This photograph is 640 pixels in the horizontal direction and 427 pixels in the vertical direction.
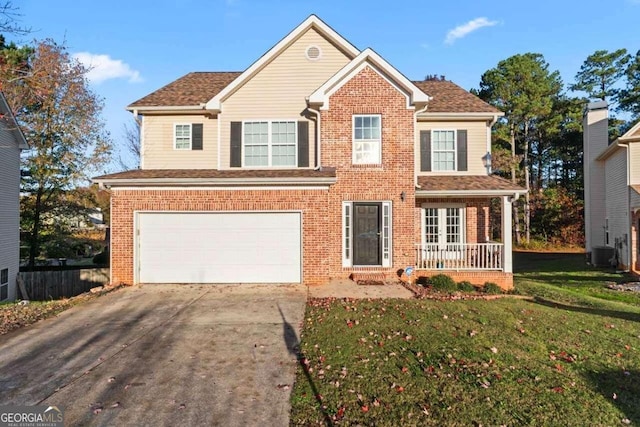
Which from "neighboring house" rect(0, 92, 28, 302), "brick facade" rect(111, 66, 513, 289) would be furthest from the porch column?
"neighboring house" rect(0, 92, 28, 302)

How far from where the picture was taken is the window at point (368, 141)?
482 inches

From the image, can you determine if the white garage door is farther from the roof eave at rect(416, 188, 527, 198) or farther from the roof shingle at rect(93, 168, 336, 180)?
the roof eave at rect(416, 188, 527, 198)

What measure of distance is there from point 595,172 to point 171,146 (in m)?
23.5

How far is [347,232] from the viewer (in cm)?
1225

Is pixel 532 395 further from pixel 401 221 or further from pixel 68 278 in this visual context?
pixel 68 278

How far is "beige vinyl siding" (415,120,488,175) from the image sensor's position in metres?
13.7

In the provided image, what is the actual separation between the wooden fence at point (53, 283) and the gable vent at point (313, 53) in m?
13.1

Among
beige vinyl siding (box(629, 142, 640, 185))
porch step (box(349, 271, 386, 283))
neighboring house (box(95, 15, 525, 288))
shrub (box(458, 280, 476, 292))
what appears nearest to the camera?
shrub (box(458, 280, 476, 292))

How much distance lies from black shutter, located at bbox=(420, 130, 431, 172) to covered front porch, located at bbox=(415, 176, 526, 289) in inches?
19.1

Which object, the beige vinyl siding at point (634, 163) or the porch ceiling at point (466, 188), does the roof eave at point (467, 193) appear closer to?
the porch ceiling at point (466, 188)

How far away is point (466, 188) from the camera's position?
485 inches

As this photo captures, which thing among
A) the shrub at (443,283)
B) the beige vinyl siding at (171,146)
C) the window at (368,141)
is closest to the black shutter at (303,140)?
the window at (368,141)

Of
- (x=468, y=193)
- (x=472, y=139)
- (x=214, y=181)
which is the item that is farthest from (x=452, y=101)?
(x=214, y=181)

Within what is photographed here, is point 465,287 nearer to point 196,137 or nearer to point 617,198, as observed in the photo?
point 196,137
